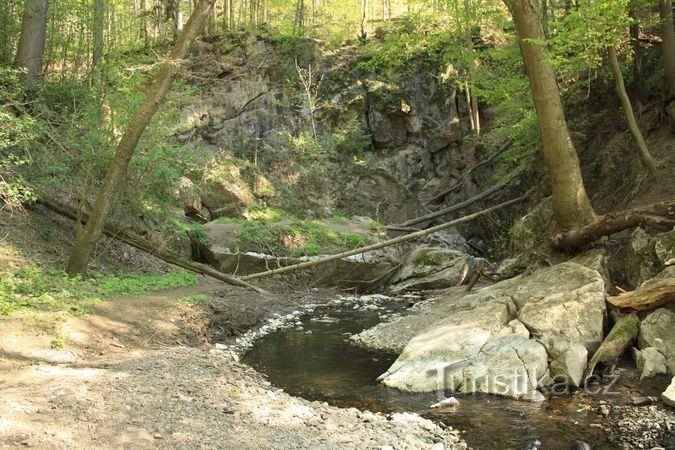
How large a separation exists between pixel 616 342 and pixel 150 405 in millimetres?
6232

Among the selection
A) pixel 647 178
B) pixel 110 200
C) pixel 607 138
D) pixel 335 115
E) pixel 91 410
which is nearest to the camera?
pixel 91 410

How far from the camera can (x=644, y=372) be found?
6.91 metres

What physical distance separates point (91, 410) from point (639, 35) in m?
14.1

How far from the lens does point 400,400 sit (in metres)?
6.89

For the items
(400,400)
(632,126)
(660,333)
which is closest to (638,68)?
(632,126)

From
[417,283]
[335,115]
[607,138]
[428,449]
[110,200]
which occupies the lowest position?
[417,283]

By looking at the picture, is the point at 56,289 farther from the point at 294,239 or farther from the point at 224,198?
the point at 224,198

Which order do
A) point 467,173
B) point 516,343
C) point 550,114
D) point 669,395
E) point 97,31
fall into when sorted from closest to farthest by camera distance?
point 669,395 → point 516,343 → point 550,114 → point 97,31 → point 467,173

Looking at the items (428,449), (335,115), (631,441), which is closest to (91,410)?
(428,449)

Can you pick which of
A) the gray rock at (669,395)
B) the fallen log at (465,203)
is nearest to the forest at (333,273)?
the gray rock at (669,395)

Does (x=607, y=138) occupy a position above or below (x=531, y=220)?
above

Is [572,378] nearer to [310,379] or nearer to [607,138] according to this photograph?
[310,379]

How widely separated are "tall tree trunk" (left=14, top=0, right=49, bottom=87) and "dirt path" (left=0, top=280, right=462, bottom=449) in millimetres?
8231

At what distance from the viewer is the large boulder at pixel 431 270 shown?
15.7m
